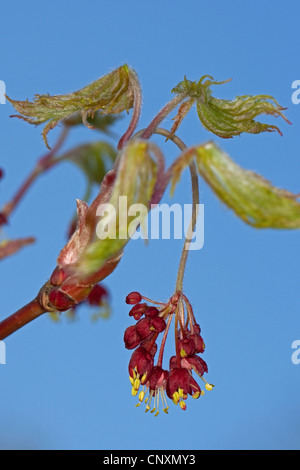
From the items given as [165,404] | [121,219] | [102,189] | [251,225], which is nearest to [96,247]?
[121,219]

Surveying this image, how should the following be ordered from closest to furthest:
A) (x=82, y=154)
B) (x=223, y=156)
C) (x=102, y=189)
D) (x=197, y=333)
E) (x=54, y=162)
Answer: (x=223, y=156) < (x=102, y=189) < (x=197, y=333) < (x=54, y=162) < (x=82, y=154)

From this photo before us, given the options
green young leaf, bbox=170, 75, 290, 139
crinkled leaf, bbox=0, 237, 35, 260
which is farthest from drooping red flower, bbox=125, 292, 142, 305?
crinkled leaf, bbox=0, 237, 35, 260

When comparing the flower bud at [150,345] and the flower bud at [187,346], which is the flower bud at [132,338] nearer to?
the flower bud at [150,345]

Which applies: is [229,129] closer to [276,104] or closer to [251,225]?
[276,104]

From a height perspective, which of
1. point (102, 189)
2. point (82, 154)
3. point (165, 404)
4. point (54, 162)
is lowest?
point (165, 404)

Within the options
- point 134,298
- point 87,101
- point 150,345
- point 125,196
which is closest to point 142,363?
point 150,345

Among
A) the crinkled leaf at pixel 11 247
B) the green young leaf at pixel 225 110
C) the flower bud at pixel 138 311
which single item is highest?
the green young leaf at pixel 225 110

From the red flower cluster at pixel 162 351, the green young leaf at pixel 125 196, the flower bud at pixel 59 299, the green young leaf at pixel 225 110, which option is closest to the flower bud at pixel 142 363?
the red flower cluster at pixel 162 351

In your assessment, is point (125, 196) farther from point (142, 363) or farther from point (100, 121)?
point (100, 121)
